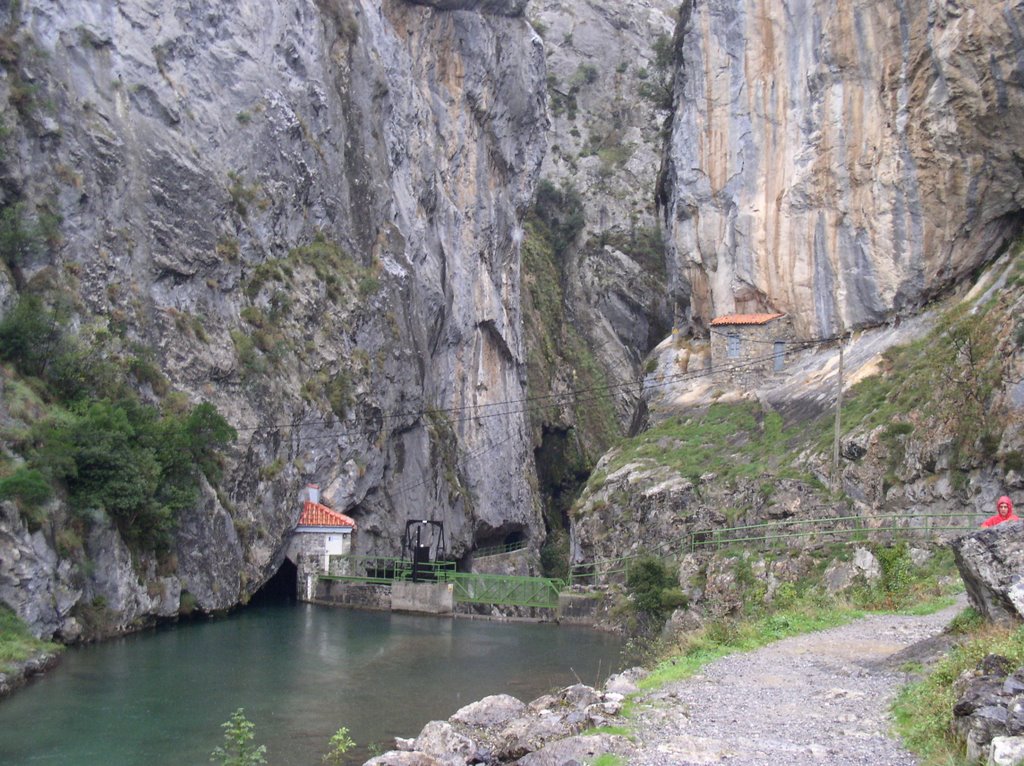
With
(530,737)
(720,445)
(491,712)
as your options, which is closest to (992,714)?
(530,737)

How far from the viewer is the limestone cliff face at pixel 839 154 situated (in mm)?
34938

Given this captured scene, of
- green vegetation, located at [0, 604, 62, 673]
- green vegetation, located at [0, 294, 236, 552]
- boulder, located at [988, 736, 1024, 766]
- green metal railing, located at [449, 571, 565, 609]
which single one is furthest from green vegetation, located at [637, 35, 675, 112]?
boulder, located at [988, 736, 1024, 766]

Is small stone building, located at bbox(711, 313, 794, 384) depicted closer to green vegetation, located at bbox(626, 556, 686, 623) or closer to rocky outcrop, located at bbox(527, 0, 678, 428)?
green vegetation, located at bbox(626, 556, 686, 623)

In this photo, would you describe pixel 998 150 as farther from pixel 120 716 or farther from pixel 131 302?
pixel 120 716

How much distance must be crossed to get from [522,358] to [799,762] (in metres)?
49.8

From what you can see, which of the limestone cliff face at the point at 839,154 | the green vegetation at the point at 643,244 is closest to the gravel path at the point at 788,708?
the limestone cliff face at the point at 839,154

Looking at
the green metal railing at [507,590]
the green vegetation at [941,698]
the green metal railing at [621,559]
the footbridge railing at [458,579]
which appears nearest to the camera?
the green vegetation at [941,698]

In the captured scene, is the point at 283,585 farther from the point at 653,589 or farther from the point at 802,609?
the point at 802,609

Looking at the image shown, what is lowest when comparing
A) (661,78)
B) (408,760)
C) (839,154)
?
(408,760)

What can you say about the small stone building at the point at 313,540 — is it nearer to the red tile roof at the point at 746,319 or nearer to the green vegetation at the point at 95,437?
the green vegetation at the point at 95,437

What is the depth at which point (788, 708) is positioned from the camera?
35.4ft

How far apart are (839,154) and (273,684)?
103 ft

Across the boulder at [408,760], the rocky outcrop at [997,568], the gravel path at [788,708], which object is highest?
the rocky outcrop at [997,568]

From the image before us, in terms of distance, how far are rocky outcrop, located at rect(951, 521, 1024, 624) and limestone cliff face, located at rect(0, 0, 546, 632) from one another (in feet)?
70.1
